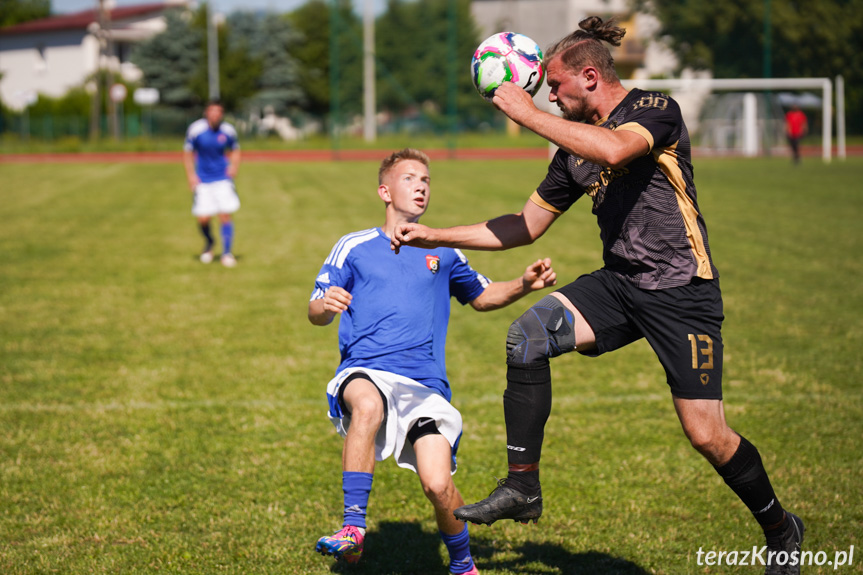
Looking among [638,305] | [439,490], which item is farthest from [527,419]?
A: [638,305]

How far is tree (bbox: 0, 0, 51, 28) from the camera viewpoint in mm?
81188

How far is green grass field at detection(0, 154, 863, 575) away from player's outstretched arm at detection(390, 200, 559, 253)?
153cm

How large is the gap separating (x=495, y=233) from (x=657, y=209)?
2.57 ft

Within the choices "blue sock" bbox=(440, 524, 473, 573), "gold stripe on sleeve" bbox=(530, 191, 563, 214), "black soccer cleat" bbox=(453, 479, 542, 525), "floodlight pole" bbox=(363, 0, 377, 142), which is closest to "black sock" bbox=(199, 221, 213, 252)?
"gold stripe on sleeve" bbox=(530, 191, 563, 214)

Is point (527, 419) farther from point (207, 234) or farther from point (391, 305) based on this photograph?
point (207, 234)

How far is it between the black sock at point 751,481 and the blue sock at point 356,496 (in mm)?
1491

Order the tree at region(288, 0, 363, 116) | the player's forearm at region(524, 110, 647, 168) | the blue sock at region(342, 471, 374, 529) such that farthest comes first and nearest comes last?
1. the tree at region(288, 0, 363, 116)
2. the blue sock at region(342, 471, 374, 529)
3. the player's forearm at region(524, 110, 647, 168)

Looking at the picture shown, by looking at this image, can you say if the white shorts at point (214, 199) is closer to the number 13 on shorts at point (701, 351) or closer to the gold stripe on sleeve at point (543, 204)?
the gold stripe on sleeve at point (543, 204)

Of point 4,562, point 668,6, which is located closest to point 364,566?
point 4,562

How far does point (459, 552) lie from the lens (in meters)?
3.95

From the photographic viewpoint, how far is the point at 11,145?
156ft

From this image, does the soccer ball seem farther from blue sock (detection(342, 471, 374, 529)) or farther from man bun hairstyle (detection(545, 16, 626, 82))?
blue sock (detection(342, 471, 374, 529))

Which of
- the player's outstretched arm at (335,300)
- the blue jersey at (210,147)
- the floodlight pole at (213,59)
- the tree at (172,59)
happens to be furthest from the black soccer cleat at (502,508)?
the tree at (172,59)

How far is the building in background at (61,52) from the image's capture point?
6575cm
